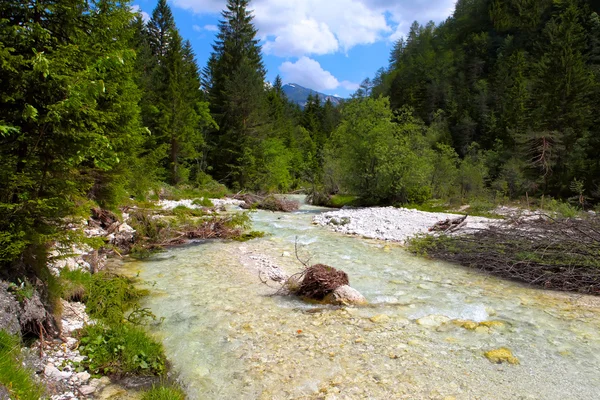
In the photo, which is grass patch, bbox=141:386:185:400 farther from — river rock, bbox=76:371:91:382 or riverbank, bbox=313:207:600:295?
riverbank, bbox=313:207:600:295

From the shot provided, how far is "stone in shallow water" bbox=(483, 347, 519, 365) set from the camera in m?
4.84

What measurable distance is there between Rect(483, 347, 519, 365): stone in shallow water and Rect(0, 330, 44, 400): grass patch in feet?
17.4

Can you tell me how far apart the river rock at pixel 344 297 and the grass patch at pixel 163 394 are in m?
3.39

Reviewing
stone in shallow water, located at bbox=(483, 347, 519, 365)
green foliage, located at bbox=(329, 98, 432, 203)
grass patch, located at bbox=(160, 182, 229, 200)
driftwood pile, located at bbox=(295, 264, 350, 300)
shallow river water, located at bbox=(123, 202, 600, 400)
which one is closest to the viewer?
shallow river water, located at bbox=(123, 202, 600, 400)

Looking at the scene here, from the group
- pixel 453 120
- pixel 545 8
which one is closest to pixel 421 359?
pixel 453 120

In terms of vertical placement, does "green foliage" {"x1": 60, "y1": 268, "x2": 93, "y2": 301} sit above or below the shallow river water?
above

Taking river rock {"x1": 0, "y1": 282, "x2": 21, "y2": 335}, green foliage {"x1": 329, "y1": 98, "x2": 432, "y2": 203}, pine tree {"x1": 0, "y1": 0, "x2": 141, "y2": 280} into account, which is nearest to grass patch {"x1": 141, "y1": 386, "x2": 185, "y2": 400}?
river rock {"x1": 0, "y1": 282, "x2": 21, "y2": 335}

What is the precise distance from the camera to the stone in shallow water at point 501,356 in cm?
484

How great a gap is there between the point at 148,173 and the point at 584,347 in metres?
16.3

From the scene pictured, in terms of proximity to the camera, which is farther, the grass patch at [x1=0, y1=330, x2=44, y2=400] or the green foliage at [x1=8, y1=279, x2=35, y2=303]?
the green foliage at [x1=8, y1=279, x2=35, y2=303]

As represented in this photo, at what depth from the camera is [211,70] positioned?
138ft

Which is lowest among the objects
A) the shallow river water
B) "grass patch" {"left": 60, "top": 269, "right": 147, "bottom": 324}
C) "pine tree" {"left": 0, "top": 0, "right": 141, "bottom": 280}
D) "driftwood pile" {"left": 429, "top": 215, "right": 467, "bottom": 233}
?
the shallow river water

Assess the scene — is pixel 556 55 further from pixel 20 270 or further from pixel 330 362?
pixel 20 270

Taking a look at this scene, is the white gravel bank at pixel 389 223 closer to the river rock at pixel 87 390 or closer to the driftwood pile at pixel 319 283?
the driftwood pile at pixel 319 283
